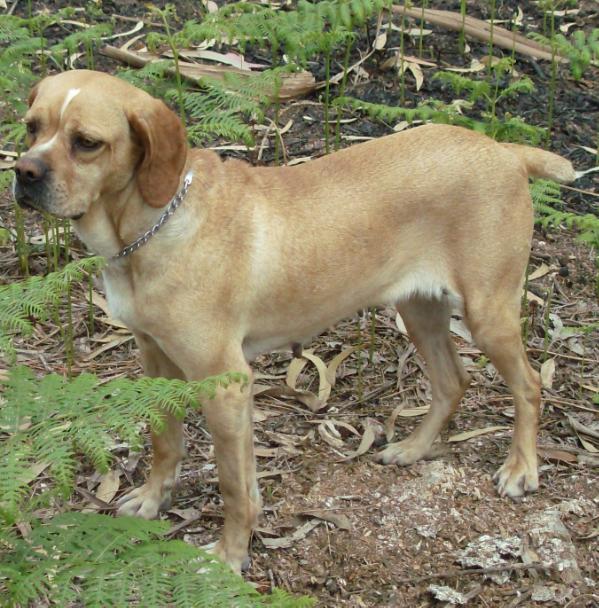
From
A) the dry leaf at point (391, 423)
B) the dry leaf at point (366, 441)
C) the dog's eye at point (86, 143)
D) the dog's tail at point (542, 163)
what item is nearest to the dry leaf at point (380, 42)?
the dog's tail at point (542, 163)

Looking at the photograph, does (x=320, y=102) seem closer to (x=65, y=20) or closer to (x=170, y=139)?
(x=65, y=20)

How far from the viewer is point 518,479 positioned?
198 inches

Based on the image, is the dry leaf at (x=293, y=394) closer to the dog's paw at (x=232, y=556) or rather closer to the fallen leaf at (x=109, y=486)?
the fallen leaf at (x=109, y=486)

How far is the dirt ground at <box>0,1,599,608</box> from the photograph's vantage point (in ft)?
14.9

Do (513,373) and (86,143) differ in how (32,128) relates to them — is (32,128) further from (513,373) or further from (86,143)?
(513,373)

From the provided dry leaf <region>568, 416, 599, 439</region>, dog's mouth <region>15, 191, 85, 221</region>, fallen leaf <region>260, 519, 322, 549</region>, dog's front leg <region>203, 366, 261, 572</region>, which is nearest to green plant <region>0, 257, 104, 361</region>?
dog's mouth <region>15, 191, 85, 221</region>

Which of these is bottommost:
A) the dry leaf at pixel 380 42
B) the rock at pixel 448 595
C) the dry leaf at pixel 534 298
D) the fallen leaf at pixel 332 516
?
the rock at pixel 448 595

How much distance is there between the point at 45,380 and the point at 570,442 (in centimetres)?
311

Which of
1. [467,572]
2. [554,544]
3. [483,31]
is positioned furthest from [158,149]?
[483,31]

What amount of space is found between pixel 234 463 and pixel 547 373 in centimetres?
227

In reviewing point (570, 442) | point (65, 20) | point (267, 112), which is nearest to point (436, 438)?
point (570, 442)

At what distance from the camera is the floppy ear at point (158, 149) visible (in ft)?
12.9

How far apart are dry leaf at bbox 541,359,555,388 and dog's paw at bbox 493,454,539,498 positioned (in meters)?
0.82

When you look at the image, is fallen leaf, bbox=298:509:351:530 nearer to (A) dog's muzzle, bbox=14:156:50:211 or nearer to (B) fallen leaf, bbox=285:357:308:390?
(B) fallen leaf, bbox=285:357:308:390
